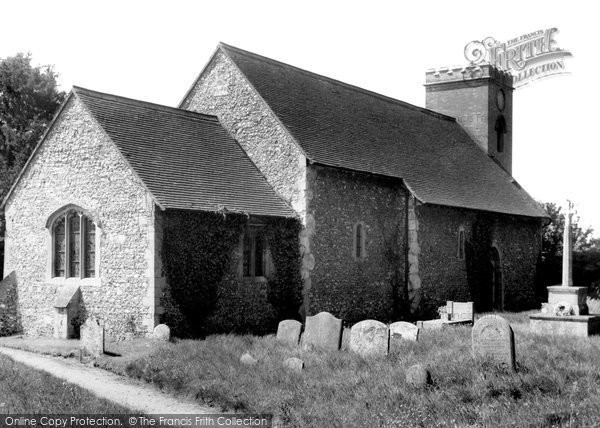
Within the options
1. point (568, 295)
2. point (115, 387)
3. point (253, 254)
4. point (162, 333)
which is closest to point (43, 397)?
point (115, 387)

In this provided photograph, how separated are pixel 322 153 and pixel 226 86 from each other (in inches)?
167

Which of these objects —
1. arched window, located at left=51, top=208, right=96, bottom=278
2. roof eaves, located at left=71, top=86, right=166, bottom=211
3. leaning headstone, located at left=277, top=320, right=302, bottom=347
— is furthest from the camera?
arched window, located at left=51, top=208, right=96, bottom=278

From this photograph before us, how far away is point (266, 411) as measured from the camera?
1148 centimetres

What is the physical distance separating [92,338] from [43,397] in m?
4.37

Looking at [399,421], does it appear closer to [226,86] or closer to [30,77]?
[226,86]

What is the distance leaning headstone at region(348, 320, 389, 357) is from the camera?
14656 millimetres

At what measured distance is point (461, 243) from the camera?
26969 mm

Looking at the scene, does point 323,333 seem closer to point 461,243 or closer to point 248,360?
point 248,360

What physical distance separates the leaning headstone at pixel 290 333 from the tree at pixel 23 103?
25973mm

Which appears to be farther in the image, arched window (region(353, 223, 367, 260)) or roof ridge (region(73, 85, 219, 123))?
arched window (region(353, 223, 367, 260))

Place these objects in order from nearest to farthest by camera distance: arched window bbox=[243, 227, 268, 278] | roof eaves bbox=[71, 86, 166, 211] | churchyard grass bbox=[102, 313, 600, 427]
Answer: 1. churchyard grass bbox=[102, 313, 600, 427]
2. roof eaves bbox=[71, 86, 166, 211]
3. arched window bbox=[243, 227, 268, 278]

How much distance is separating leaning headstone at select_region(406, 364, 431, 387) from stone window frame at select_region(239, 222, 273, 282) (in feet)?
28.9

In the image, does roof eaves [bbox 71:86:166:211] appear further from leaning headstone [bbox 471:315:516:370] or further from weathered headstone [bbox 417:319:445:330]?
leaning headstone [bbox 471:315:516:370]

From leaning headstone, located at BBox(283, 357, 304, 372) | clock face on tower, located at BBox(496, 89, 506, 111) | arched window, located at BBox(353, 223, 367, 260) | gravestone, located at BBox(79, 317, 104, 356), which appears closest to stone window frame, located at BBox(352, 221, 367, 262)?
arched window, located at BBox(353, 223, 367, 260)
